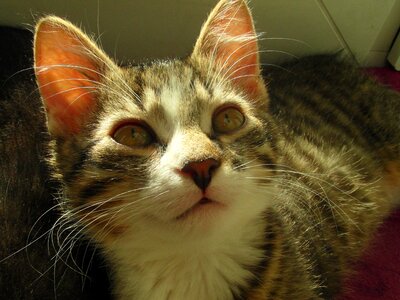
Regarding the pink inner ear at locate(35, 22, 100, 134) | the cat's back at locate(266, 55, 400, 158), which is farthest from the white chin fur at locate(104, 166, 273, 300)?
the cat's back at locate(266, 55, 400, 158)

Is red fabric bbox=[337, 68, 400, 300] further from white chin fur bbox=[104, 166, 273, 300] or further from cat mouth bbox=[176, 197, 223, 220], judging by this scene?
cat mouth bbox=[176, 197, 223, 220]

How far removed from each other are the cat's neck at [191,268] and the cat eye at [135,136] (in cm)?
20

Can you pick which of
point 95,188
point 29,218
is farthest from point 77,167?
point 29,218

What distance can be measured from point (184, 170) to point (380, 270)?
0.94m

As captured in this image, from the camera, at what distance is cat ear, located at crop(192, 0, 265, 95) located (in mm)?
1139

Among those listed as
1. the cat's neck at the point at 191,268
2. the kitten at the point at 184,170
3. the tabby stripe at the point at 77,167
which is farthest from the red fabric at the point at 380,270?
the tabby stripe at the point at 77,167

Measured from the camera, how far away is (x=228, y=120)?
1.03 m

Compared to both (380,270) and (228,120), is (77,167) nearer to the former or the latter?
(228,120)

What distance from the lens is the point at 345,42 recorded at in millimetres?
2100

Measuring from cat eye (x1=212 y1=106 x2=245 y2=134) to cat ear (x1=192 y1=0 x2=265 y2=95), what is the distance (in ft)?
0.38

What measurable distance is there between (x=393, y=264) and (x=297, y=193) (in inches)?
18.0

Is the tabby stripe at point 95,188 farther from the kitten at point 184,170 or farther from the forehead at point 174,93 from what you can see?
the forehead at point 174,93

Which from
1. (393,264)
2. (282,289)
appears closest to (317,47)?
(393,264)

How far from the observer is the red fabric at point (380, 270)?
56.9 inches
